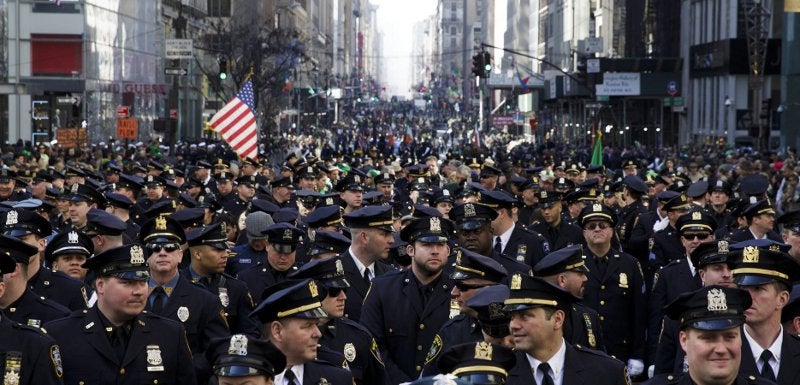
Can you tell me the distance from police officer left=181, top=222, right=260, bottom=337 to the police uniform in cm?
307

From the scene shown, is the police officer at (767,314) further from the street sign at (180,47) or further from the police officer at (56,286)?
the street sign at (180,47)

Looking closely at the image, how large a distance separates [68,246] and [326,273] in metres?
3.07

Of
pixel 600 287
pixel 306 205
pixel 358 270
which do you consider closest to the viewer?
pixel 358 270

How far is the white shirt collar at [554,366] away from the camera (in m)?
7.28

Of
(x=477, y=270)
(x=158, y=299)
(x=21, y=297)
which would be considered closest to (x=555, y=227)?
(x=158, y=299)

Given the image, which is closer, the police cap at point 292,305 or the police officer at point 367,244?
the police cap at point 292,305

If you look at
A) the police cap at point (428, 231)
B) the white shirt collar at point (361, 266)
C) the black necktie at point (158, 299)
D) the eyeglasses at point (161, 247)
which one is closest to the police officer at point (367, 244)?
the white shirt collar at point (361, 266)

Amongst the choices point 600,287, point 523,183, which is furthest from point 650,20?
point 600,287

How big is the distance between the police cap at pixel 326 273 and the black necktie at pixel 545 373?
2.03 m

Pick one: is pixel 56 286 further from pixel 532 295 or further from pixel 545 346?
pixel 545 346

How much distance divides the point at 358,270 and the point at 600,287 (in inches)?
88.4

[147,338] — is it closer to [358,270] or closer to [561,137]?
[358,270]

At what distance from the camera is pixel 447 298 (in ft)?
34.0

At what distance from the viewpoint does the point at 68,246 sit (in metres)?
11.5
